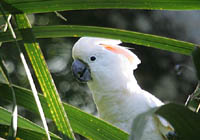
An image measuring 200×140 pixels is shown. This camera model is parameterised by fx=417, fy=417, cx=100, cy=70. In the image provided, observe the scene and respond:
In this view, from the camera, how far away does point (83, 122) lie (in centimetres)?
62

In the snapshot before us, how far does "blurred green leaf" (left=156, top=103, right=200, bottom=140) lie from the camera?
41 centimetres

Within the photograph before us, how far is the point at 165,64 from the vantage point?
12.7 ft

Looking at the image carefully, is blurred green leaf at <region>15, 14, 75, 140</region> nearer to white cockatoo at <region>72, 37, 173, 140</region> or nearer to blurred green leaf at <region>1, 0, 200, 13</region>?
blurred green leaf at <region>1, 0, 200, 13</region>

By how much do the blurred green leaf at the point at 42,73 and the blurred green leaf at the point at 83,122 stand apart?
0.20 feet

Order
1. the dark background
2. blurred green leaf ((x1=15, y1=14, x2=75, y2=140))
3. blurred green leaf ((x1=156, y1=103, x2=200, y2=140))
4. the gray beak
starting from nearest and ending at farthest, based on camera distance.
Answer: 1. blurred green leaf ((x1=156, y1=103, x2=200, y2=140))
2. blurred green leaf ((x1=15, y1=14, x2=75, y2=140))
3. the gray beak
4. the dark background

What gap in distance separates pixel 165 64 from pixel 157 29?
34 centimetres

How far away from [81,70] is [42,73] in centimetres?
112

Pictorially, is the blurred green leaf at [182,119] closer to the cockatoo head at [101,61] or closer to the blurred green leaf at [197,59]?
the blurred green leaf at [197,59]

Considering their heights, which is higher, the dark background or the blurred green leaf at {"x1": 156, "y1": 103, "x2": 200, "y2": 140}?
the dark background

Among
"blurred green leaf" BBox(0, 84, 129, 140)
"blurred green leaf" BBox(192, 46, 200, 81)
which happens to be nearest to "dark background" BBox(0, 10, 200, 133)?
"blurred green leaf" BBox(0, 84, 129, 140)

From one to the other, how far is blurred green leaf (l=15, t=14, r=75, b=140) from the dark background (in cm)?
262

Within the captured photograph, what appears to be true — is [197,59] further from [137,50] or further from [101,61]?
[137,50]

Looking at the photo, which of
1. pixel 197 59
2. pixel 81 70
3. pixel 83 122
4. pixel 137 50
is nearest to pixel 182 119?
pixel 197 59

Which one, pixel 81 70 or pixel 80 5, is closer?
pixel 80 5
